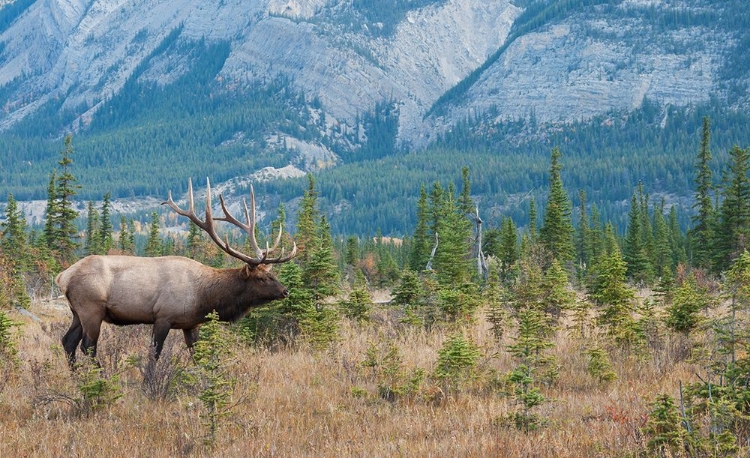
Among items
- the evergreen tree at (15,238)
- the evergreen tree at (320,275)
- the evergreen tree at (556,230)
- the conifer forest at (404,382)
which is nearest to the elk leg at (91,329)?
the conifer forest at (404,382)

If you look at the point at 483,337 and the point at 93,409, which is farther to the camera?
the point at 483,337

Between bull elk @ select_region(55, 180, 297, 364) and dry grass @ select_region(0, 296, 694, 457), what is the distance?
1.52 ft

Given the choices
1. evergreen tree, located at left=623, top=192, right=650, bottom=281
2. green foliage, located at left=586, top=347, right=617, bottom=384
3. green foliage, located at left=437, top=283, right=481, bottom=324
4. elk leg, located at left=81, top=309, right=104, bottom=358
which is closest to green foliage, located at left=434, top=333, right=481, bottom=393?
green foliage, located at left=586, top=347, right=617, bottom=384

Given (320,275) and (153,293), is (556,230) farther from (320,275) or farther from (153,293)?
(153,293)

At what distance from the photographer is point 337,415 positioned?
26.8ft

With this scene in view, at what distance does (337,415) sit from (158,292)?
3773mm

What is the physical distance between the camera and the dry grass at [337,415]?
→ 689 centimetres

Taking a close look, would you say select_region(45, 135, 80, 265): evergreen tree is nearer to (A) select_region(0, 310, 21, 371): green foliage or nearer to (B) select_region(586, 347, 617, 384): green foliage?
(A) select_region(0, 310, 21, 371): green foliage

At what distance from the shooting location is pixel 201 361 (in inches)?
293

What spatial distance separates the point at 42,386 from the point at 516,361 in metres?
5.82

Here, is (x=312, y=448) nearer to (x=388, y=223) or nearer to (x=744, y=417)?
(x=744, y=417)

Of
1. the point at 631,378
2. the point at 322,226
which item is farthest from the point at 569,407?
the point at 322,226

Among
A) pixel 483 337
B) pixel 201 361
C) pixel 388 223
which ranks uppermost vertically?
pixel 201 361

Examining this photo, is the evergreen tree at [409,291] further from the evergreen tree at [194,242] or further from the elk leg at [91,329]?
the evergreen tree at [194,242]
